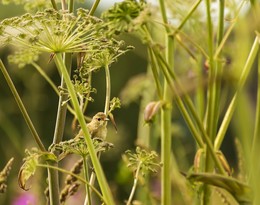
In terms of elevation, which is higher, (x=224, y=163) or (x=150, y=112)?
(x=150, y=112)

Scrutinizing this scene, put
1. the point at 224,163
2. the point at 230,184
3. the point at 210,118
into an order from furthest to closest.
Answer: the point at 224,163 < the point at 210,118 < the point at 230,184

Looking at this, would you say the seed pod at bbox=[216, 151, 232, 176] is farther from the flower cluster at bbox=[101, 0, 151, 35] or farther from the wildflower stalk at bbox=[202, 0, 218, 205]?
the flower cluster at bbox=[101, 0, 151, 35]

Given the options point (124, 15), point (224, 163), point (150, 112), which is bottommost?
point (224, 163)

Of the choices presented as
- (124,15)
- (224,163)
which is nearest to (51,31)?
(124,15)

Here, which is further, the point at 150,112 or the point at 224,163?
the point at 224,163

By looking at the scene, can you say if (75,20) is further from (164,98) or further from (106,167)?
(106,167)

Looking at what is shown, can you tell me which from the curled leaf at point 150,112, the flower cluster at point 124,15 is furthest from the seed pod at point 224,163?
the flower cluster at point 124,15

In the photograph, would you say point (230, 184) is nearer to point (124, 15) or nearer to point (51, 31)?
point (124, 15)

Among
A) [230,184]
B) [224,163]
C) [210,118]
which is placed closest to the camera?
[230,184]

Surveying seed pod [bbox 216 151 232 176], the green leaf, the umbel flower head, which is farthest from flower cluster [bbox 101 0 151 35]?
seed pod [bbox 216 151 232 176]
